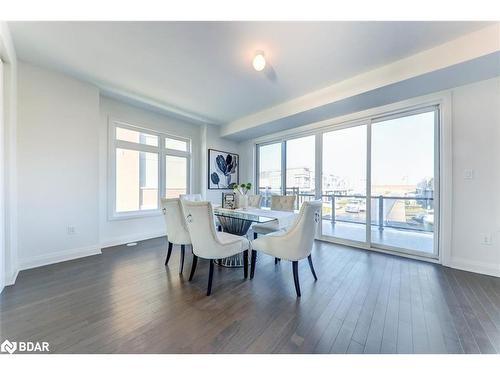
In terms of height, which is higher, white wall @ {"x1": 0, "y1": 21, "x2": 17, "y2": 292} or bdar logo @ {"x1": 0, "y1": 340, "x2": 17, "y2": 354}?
white wall @ {"x1": 0, "y1": 21, "x2": 17, "y2": 292}

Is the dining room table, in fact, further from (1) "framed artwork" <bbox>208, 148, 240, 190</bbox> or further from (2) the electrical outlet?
(2) the electrical outlet

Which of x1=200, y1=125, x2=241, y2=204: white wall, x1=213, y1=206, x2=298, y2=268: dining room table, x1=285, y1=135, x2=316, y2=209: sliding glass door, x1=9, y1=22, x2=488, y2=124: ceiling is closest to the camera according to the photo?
x1=9, y1=22, x2=488, y2=124: ceiling

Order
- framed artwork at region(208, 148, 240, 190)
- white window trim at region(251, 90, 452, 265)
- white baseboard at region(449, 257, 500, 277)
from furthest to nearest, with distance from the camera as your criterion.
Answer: framed artwork at region(208, 148, 240, 190) → white window trim at region(251, 90, 452, 265) → white baseboard at region(449, 257, 500, 277)

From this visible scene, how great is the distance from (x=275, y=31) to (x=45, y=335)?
10.3ft

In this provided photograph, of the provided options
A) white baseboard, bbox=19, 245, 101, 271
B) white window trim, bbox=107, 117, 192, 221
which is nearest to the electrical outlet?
white window trim, bbox=107, 117, 192, 221

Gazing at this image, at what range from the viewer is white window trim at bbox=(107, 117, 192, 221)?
353cm

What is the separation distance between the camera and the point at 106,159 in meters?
3.47

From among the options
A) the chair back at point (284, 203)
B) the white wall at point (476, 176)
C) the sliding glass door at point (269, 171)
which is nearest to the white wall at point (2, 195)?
the chair back at point (284, 203)

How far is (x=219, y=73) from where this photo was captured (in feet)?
8.78

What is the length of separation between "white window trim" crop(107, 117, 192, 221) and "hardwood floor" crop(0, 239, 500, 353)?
119 cm

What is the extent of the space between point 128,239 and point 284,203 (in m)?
3.04

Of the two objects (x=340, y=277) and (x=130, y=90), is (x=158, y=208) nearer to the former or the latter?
(x=130, y=90)

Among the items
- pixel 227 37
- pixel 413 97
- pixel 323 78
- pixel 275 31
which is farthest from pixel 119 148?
pixel 413 97

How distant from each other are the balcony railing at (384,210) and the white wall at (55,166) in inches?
136
